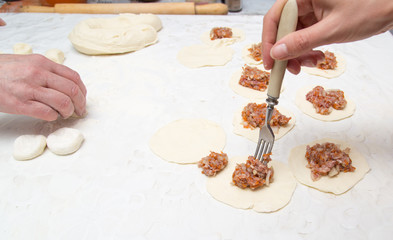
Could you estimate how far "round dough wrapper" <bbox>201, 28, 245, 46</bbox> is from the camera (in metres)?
2.61

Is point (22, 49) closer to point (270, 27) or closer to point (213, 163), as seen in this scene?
point (213, 163)

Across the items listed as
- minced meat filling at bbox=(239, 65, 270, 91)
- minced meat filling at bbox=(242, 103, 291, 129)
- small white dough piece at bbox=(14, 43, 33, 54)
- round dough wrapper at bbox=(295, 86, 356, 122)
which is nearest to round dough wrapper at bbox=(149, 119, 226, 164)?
minced meat filling at bbox=(242, 103, 291, 129)

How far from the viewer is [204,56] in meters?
2.45

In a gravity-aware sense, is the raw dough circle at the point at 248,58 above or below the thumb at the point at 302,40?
below

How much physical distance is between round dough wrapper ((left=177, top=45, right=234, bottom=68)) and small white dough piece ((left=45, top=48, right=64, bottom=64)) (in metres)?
1.02

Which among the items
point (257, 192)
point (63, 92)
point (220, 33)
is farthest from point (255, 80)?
point (63, 92)

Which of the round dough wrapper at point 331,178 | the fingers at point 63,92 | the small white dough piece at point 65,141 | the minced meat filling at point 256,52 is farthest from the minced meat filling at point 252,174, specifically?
the minced meat filling at point 256,52

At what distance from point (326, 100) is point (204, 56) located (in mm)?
1074

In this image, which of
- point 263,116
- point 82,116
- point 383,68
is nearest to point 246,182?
point 263,116

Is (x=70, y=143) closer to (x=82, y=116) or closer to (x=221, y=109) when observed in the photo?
(x=82, y=116)

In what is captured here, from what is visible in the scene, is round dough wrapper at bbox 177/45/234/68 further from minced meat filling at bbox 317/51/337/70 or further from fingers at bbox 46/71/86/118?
fingers at bbox 46/71/86/118

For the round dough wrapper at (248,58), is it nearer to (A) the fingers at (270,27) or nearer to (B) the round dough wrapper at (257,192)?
(A) the fingers at (270,27)

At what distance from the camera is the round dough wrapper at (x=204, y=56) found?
2.37 m

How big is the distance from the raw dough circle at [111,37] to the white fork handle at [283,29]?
164cm
